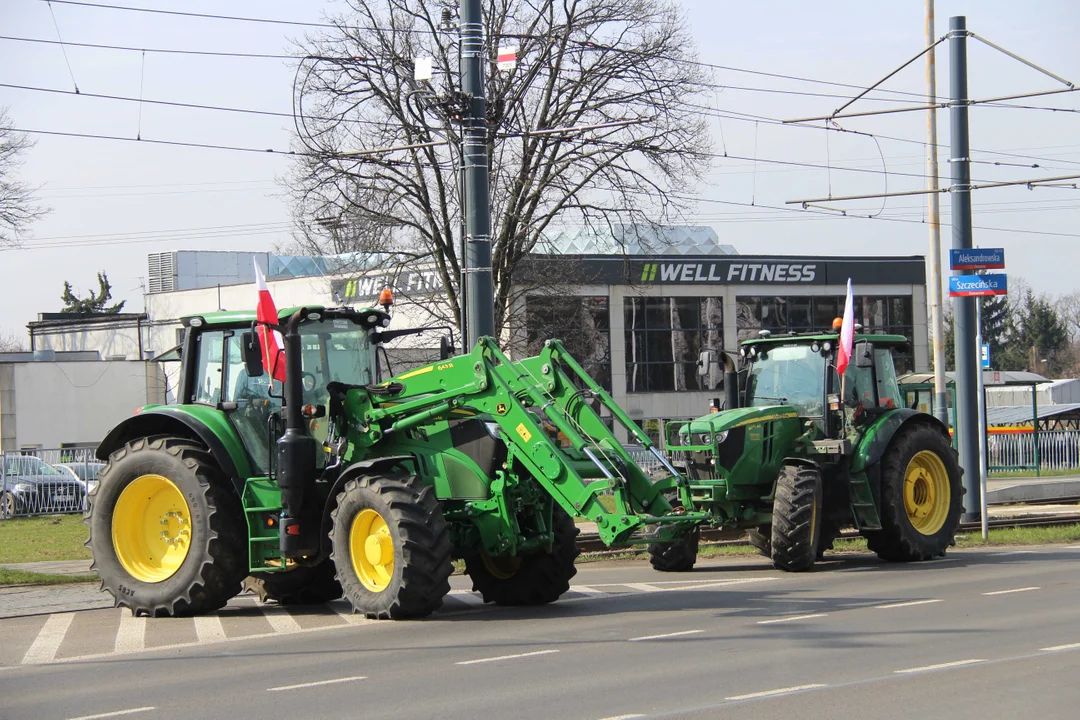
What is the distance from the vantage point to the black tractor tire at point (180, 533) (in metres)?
12.0

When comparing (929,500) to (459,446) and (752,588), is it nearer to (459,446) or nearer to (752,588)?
(752,588)

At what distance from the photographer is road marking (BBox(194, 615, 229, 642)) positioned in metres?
11.0

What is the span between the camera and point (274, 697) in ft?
27.5

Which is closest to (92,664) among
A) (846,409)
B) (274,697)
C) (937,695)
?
(274,697)

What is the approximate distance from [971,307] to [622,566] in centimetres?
783

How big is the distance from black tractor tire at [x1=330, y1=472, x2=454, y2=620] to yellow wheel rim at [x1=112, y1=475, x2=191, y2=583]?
6.01ft

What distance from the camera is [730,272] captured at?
164ft

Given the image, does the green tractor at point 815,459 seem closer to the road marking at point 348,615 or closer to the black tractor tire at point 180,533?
the road marking at point 348,615

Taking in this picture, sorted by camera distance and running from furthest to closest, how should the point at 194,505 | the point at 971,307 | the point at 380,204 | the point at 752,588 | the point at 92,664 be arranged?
1. the point at 380,204
2. the point at 971,307
3. the point at 752,588
4. the point at 194,505
5. the point at 92,664

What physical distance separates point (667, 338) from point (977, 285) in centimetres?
2969

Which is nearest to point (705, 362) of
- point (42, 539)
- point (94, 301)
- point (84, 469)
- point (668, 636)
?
point (668, 636)

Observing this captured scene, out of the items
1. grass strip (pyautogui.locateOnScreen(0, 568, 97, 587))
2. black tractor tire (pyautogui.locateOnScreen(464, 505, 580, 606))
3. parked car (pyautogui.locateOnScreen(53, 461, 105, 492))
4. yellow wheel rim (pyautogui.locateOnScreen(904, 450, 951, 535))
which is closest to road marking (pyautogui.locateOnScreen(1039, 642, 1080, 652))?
black tractor tire (pyautogui.locateOnScreen(464, 505, 580, 606))

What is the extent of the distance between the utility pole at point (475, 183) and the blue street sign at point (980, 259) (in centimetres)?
837

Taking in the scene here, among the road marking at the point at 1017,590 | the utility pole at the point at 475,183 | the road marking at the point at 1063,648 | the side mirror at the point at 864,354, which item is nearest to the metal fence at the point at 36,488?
the utility pole at the point at 475,183
